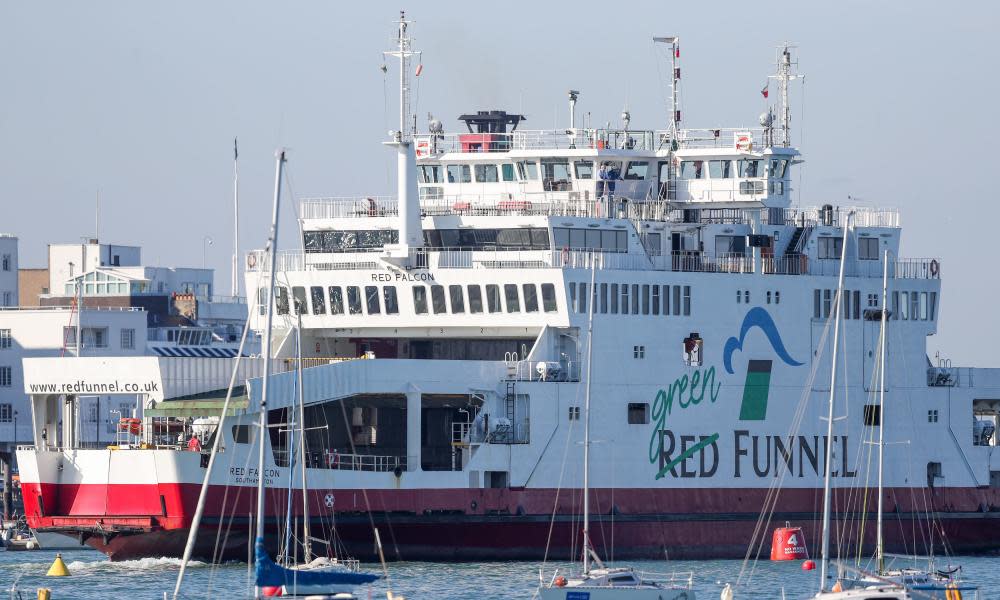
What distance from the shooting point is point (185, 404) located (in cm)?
4862

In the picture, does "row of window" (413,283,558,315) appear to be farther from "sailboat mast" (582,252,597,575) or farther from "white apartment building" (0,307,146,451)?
"white apartment building" (0,307,146,451)

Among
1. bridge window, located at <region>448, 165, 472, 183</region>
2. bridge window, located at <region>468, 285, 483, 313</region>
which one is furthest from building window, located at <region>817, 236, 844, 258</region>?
bridge window, located at <region>468, 285, 483, 313</region>

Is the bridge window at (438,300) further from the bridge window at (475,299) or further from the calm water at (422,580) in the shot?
the calm water at (422,580)

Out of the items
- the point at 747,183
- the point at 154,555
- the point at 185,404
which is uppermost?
the point at 747,183

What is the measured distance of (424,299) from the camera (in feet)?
176

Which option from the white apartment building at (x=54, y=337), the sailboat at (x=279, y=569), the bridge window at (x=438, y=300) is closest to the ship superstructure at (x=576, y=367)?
the bridge window at (x=438, y=300)

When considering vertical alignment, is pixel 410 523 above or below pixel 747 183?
below

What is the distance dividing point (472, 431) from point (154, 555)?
781 cm

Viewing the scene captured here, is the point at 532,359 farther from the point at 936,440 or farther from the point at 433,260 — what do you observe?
the point at 936,440

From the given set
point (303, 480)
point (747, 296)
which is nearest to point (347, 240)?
point (303, 480)

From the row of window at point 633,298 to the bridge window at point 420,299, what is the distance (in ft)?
11.5

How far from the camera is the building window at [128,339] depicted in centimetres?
8781

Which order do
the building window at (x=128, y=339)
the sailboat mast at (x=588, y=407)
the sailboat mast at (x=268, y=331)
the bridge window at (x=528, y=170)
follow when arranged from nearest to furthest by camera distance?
the sailboat mast at (x=268, y=331) → the sailboat mast at (x=588, y=407) → the bridge window at (x=528, y=170) → the building window at (x=128, y=339)

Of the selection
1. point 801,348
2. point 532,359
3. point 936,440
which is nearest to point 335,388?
point 532,359
